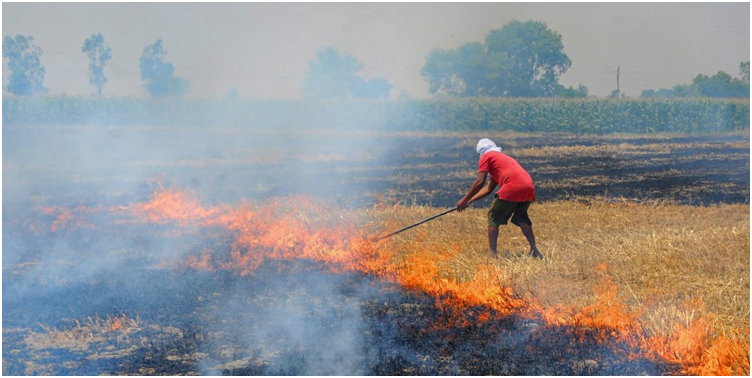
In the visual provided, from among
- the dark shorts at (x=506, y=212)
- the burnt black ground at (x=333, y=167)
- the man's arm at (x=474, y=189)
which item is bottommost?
the burnt black ground at (x=333, y=167)

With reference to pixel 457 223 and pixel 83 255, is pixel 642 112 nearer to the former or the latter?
pixel 457 223

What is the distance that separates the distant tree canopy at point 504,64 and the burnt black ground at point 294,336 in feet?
81.2

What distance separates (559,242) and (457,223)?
1768 millimetres

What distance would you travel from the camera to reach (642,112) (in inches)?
1452

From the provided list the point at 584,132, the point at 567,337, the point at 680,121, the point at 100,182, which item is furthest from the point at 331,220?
the point at 680,121

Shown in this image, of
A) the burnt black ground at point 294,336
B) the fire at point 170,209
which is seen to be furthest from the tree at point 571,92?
the burnt black ground at point 294,336

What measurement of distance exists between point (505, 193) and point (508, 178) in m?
0.17

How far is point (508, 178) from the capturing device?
8.52 m

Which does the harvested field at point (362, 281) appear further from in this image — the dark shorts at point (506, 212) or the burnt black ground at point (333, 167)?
the dark shorts at point (506, 212)

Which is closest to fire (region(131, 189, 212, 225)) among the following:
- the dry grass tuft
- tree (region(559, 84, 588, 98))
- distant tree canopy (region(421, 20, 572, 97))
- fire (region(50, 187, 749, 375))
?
fire (region(50, 187, 749, 375))

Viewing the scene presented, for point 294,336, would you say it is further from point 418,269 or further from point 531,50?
point 531,50

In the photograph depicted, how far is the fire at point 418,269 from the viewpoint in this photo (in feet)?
18.1

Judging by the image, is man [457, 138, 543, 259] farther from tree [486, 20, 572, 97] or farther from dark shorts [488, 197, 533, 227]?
tree [486, 20, 572, 97]

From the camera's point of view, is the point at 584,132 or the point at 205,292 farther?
the point at 584,132
